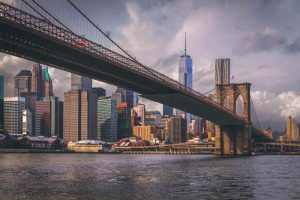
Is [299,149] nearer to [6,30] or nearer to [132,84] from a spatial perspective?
[132,84]

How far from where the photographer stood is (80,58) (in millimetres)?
65875

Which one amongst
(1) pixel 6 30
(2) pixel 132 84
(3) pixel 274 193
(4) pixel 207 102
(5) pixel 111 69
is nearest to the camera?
(3) pixel 274 193

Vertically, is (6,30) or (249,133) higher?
(6,30)

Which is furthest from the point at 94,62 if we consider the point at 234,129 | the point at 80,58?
the point at 234,129

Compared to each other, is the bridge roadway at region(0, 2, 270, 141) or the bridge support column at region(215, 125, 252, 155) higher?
the bridge roadway at region(0, 2, 270, 141)

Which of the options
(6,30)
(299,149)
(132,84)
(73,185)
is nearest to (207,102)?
(132,84)

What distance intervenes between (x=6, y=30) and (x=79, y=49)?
418 inches

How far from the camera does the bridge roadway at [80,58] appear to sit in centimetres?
5335

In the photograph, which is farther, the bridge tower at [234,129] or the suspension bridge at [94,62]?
the bridge tower at [234,129]

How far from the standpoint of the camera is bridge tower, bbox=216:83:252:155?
128m

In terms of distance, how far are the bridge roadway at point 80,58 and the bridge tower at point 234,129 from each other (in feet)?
93.2

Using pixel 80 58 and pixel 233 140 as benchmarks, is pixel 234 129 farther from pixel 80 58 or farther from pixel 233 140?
pixel 80 58

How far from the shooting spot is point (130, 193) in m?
35.8

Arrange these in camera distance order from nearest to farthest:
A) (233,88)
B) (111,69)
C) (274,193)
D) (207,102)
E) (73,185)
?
(274,193), (73,185), (111,69), (207,102), (233,88)
